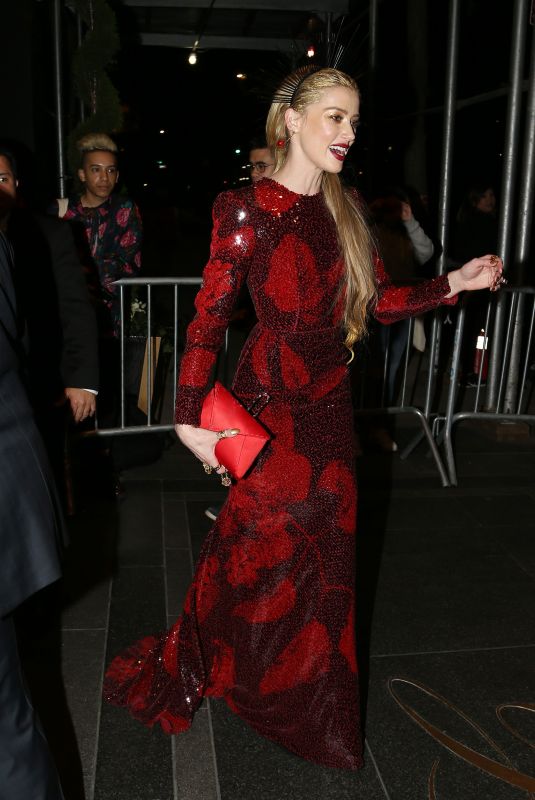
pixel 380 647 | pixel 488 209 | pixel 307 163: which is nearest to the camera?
pixel 307 163

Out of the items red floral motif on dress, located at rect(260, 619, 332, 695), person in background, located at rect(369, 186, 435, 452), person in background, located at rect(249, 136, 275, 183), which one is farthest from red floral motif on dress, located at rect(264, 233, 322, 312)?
person in background, located at rect(369, 186, 435, 452)

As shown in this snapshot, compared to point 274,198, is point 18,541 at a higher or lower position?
lower

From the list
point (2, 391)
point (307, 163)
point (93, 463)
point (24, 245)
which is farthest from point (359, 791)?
point (93, 463)

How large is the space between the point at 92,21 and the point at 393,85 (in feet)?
24.7

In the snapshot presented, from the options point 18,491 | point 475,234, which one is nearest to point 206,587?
point 18,491

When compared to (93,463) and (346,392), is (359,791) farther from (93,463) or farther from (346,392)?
(93,463)

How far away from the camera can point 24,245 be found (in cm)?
360

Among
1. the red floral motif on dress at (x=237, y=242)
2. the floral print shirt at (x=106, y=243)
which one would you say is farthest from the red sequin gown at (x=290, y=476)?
the floral print shirt at (x=106, y=243)

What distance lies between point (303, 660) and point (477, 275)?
1310 mm

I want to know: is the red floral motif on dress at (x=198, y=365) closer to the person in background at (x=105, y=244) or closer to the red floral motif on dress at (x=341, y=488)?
the red floral motif on dress at (x=341, y=488)

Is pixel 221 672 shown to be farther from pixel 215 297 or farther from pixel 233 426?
pixel 215 297

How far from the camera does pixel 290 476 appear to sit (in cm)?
252

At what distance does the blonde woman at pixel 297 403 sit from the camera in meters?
2.40

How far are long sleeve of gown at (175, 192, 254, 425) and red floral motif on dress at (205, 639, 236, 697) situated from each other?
824mm
